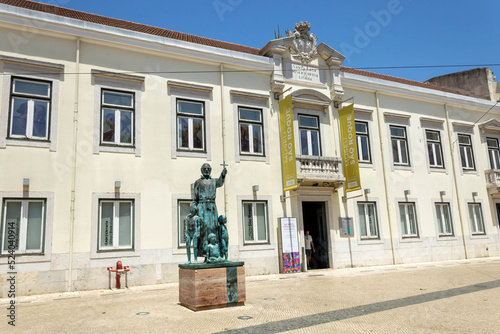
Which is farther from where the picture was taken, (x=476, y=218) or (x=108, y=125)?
(x=476, y=218)

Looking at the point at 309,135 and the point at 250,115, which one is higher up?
the point at 250,115

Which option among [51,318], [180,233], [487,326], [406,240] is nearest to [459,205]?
[406,240]

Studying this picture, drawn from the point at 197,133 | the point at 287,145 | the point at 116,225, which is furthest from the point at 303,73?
the point at 116,225

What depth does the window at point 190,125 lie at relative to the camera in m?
15.0

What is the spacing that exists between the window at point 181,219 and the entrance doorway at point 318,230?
6.20 m

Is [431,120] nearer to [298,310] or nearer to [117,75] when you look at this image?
[117,75]

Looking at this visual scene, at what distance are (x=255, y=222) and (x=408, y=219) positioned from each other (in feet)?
26.6

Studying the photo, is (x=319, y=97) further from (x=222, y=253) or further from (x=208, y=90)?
(x=222, y=253)

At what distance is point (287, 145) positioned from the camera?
16.1m

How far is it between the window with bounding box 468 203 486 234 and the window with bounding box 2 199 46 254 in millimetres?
20002

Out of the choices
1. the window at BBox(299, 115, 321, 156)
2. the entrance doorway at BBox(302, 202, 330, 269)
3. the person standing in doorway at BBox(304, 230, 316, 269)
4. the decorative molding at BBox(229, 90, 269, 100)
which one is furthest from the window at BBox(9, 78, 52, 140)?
the entrance doorway at BBox(302, 202, 330, 269)

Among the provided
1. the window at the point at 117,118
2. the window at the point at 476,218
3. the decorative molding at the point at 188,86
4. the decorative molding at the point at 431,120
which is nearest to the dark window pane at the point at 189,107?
the decorative molding at the point at 188,86

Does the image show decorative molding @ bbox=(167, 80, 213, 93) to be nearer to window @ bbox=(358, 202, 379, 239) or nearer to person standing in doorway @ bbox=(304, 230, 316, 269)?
person standing in doorway @ bbox=(304, 230, 316, 269)

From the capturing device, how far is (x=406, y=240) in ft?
61.1
